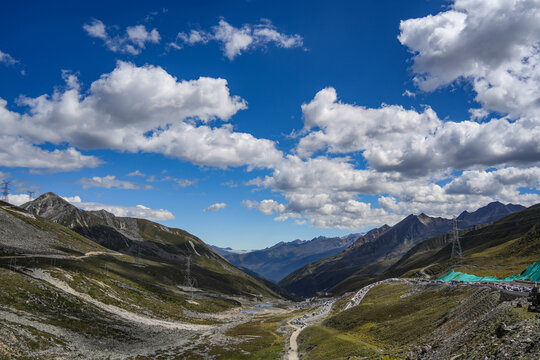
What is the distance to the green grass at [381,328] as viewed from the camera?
56844 millimetres

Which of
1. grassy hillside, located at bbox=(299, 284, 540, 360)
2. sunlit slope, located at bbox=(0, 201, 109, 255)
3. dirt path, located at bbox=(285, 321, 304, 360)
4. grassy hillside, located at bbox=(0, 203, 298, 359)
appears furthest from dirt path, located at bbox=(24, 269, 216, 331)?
grassy hillside, located at bbox=(299, 284, 540, 360)

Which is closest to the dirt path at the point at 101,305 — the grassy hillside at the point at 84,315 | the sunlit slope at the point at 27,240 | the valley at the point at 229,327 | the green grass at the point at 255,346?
the grassy hillside at the point at 84,315

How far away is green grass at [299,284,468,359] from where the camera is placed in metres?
56.8

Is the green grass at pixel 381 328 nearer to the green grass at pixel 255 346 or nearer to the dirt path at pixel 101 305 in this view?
the green grass at pixel 255 346

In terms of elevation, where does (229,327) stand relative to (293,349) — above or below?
below

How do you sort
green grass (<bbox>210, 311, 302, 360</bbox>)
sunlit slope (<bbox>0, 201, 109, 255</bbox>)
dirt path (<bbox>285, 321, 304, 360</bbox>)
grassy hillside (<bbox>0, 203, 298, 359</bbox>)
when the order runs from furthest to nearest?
1. sunlit slope (<bbox>0, 201, 109, 255</bbox>)
2. green grass (<bbox>210, 311, 302, 360</bbox>)
3. dirt path (<bbox>285, 321, 304, 360</bbox>)
4. grassy hillside (<bbox>0, 203, 298, 359</bbox>)

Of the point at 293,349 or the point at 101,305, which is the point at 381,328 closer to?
the point at 293,349

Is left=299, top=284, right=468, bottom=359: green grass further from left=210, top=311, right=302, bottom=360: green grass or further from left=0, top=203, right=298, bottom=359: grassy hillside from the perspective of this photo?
left=0, top=203, right=298, bottom=359: grassy hillside

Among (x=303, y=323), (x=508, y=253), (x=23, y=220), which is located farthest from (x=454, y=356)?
(x=23, y=220)

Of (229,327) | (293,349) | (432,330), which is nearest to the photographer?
(432,330)

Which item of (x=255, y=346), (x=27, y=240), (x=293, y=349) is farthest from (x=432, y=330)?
(x=27, y=240)

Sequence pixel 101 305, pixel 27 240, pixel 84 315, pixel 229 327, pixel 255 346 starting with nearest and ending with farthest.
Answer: pixel 255 346 < pixel 84 315 < pixel 101 305 < pixel 229 327 < pixel 27 240

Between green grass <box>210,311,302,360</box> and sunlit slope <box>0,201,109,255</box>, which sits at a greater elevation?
sunlit slope <box>0,201,109,255</box>

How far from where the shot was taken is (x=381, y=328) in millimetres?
71062
